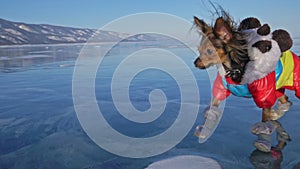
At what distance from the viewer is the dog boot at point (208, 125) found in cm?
221

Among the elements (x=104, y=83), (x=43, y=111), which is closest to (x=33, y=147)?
(x=43, y=111)

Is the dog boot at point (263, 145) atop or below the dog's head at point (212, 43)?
below

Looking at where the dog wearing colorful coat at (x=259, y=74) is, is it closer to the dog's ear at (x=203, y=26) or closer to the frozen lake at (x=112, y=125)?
the dog's ear at (x=203, y=26)

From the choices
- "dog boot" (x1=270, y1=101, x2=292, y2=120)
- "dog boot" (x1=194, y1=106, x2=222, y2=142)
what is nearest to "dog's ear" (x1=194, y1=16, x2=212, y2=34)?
"dog boot" (x1=194, y1=106, x2=222, y2=142)

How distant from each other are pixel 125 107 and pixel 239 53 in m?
1.73

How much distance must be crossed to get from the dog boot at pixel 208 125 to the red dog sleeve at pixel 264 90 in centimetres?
38

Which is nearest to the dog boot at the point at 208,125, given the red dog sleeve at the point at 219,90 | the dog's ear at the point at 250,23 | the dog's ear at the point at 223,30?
the red dog sleeve at the point at 219,90

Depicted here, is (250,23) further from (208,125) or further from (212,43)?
(208,125)

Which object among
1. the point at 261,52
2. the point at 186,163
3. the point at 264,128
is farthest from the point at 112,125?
the point at 261,52

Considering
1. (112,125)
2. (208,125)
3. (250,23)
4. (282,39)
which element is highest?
(250,23)

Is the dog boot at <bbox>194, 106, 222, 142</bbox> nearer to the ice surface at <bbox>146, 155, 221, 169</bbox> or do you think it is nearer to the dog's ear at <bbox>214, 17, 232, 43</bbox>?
the ice surface at <bbox>146, 155, 221, 169</bbox>

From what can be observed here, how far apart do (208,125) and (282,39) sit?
0.92 meters

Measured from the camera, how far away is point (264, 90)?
207cm

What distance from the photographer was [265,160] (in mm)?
1873
